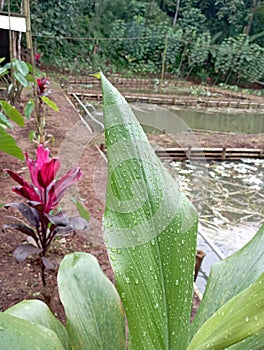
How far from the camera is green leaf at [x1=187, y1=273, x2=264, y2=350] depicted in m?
0.22

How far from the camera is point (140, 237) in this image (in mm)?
425

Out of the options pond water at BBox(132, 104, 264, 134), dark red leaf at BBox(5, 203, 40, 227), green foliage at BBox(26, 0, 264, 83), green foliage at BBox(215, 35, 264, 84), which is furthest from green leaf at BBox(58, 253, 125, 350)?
green foliage at BBox(215, 35, 264, 84)

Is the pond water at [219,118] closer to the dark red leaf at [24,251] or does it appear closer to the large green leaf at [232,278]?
the dark red leaf at [24,251]

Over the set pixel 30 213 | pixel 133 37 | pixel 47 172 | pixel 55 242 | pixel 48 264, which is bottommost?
pixel 55 242

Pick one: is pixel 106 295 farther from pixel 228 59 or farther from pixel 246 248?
pixel 228 59

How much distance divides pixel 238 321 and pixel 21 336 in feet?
0.67

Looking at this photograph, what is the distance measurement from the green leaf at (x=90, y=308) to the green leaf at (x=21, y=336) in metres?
0.10

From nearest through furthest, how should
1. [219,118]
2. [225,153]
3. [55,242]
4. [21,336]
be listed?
[21,336], [55,242], [225,153], [219,118]

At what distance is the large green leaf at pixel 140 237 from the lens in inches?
16.5

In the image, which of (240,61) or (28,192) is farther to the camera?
(240,61)

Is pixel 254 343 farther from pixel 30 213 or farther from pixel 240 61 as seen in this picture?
pixel 240 61

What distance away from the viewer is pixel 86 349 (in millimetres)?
480

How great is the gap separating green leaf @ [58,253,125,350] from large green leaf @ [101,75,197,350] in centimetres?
8

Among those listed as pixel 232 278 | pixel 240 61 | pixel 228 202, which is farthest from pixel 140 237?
pixel 240 61
